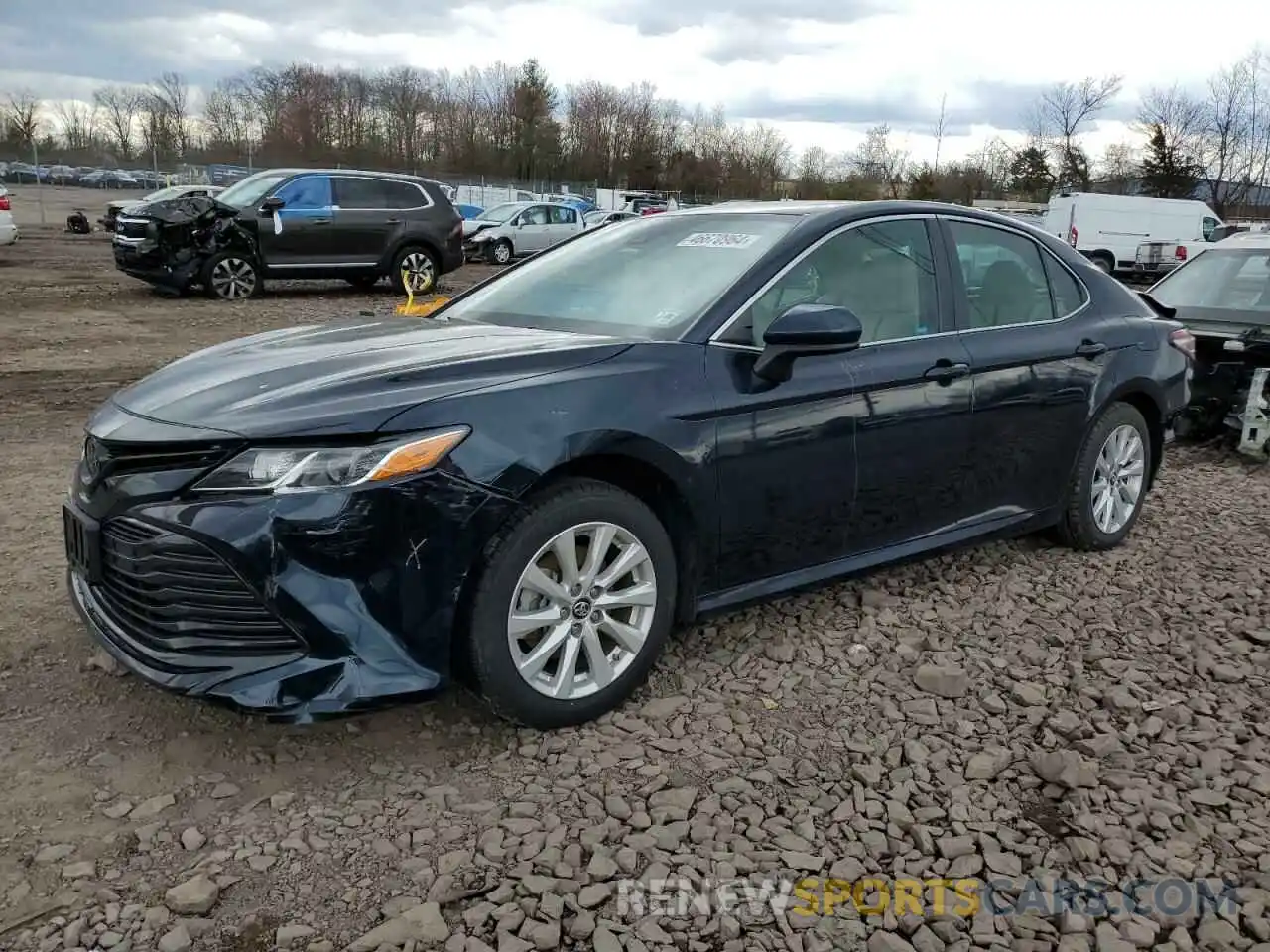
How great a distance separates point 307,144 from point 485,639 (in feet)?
228

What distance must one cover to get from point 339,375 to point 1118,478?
3.67 meters

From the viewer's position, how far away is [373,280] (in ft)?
50.8

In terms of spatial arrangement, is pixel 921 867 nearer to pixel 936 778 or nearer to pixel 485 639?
pixel 936 778

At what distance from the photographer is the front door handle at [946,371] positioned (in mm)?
3832

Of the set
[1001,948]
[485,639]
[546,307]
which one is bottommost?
[1001,948]

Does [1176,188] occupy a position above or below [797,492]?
above

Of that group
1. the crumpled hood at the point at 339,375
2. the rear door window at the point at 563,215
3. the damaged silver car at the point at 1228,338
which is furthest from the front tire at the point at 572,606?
the rear door window at the point at 563,215

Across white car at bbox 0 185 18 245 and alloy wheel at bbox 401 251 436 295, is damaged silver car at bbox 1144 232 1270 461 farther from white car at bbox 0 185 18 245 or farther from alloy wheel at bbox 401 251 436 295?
white car at bbox 0 185 18 245

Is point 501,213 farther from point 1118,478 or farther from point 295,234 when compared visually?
point 1118,478

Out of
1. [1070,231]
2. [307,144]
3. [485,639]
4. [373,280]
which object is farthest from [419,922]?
[307,144]

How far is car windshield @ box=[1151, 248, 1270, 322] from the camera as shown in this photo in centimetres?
726

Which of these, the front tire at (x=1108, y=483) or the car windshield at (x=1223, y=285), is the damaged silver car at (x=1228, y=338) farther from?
the front tire at (x=1108, y=483)

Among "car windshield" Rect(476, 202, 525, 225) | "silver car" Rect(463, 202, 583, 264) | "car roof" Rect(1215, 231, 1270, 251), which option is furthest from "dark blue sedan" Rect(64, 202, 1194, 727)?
"car windshield" Rect(476, 202, 525, 225)

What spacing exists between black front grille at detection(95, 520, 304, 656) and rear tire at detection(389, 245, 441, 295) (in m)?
12.9
